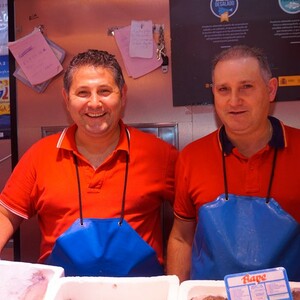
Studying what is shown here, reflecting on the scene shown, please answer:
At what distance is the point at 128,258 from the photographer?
1.64 meters

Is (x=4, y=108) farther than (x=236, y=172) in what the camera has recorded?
Yes

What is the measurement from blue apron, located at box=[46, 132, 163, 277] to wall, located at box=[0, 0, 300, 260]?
69 cm

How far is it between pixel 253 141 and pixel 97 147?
25.3 inches

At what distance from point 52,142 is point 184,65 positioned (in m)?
0.74

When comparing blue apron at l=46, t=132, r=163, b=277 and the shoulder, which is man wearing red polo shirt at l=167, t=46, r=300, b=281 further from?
the shoulder

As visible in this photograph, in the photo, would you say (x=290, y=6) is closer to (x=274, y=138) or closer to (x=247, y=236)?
(x=274, y=138)

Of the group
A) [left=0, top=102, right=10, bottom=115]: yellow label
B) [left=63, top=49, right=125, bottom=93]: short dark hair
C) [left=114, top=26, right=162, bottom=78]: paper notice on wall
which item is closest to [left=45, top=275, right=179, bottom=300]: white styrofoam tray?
[left=63, top=49, right=125, bottom=93]: short dark hair

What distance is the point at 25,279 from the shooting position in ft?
4.16

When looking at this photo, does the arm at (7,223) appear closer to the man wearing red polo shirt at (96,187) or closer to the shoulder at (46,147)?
the man wearing red polo shirt at (96,187)

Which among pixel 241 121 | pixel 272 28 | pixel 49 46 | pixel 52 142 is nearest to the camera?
pixel 241 121

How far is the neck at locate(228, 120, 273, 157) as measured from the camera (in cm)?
162

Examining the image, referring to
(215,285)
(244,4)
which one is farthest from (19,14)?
(215,285)

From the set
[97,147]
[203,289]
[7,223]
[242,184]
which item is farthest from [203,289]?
[7,223]

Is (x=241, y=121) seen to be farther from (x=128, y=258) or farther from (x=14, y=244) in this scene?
(x=14, y=244)
